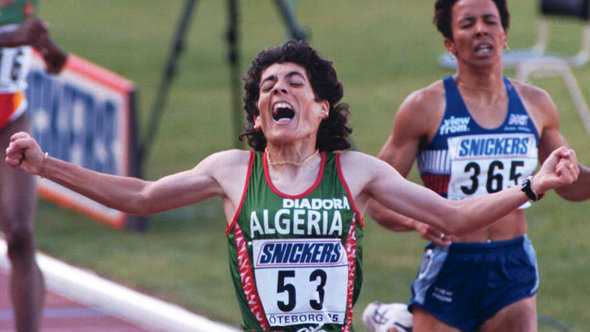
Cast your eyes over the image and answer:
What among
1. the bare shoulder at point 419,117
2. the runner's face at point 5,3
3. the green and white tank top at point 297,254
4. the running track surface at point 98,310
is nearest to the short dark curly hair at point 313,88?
the green and white tank top at point 297,254

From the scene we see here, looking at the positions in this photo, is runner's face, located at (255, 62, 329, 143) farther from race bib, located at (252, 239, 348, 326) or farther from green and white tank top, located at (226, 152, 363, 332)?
race bib, located at (252, 239, 348, 326)

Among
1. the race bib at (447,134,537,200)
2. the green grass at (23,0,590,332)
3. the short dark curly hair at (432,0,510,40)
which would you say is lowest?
the green grass at (23,0,590,332)

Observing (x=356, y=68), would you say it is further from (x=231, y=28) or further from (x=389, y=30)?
(x=231, y=28)

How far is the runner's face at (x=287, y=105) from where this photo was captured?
13.1 ft

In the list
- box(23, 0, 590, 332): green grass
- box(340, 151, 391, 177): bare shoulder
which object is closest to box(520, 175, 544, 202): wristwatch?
box(340, 151, 391, 177): bare shoulder

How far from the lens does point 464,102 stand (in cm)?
491

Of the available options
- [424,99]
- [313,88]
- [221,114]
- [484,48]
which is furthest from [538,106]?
[221,114]

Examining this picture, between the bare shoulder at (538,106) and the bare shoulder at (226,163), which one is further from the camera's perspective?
the bare shoulder at (538,106)

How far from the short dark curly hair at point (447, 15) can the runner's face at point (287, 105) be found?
3.98 feet

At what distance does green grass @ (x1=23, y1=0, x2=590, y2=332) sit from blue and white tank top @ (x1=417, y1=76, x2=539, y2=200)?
2481 millimetres

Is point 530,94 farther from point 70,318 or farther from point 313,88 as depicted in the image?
point 70,318

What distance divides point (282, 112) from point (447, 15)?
1394 millimetres

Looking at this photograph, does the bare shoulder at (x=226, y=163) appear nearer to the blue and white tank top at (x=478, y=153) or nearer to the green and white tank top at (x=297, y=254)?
the green and white tank top at (x=297, y=254)

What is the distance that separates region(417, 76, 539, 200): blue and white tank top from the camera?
4.81 metres
